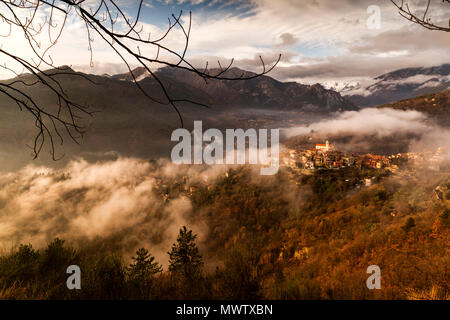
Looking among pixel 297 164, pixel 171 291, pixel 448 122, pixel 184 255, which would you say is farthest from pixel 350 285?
pixel 448 122

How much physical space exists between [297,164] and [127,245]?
6031 centimetres

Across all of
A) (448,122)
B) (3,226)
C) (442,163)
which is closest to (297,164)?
(442,163)

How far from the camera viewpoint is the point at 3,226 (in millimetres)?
66188

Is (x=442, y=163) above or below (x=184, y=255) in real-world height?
above

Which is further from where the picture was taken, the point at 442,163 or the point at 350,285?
the point at 442,163

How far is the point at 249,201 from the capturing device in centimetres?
6500

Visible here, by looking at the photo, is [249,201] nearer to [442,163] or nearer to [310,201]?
[310,201]

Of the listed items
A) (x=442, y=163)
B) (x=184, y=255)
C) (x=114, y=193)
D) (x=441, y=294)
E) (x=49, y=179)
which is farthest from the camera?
(x=114, y=193)
